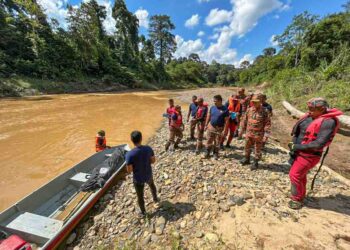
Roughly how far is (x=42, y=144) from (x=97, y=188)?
601cm

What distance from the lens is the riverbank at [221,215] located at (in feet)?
9.18

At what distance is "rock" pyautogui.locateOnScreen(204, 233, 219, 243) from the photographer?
285cm

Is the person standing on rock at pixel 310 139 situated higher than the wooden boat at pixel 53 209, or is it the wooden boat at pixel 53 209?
the person standing on rock at pixel 310 139

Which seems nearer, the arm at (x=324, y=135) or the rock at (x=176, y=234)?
the arm at (x=324, y=135)

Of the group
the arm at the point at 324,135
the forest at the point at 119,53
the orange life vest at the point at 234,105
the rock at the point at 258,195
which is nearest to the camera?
the arm at the point at 324,135

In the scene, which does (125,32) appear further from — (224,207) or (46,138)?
(224,207)

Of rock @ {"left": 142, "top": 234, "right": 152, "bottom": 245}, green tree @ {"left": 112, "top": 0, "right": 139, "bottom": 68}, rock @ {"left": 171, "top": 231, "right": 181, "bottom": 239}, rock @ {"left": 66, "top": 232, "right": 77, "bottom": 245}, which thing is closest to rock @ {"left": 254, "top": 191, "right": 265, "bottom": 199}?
rock @ {"left": 171, "top": 231, "right": 181, "bottom": 239}

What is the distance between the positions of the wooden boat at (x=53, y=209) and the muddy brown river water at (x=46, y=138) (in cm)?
147

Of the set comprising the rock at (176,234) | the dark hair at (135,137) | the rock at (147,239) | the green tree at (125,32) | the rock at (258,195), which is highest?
the green tree at (125,32)

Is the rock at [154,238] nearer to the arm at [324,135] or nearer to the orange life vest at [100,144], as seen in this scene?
the arm at [324,135]

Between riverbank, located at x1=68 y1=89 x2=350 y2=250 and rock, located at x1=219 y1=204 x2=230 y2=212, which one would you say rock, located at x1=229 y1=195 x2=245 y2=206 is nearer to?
riverbank, located at x1=68 y1=89 x2=350 y2=250

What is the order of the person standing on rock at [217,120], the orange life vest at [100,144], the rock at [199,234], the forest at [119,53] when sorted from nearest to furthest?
the rock at [199,234]
the person standing on rock at [217,120]
the orange life vest at [100,144]
the forest at [119,53]

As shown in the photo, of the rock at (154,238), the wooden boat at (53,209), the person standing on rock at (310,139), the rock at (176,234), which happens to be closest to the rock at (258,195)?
the person standing on rock at (310,139)

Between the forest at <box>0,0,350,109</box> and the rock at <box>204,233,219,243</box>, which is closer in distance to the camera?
the rock at <box>204,233,219,243</box>
